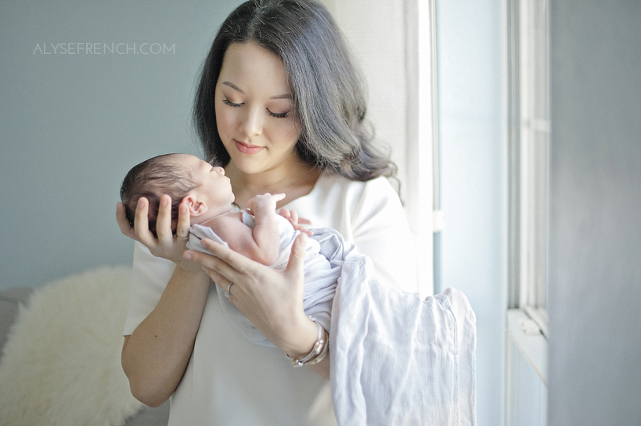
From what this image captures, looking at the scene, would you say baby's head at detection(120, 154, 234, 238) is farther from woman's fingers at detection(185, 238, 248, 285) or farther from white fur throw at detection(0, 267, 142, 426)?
white fur throw at detection(0, 267, 142, 426)

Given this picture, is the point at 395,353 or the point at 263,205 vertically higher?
the point at 263,205

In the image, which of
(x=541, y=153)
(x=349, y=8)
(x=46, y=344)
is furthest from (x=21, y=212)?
(x=541, y=153)

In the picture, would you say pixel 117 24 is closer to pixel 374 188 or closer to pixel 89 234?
pixel 89 234

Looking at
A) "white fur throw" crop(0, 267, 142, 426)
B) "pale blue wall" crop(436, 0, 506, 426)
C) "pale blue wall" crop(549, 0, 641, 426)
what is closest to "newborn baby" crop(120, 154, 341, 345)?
"pale blue wall" crop(549, 0, 641, 426)

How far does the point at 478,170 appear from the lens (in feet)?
5.26

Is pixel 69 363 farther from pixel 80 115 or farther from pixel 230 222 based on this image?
pixel 230 222

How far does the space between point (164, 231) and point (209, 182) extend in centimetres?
16

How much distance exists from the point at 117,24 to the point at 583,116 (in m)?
2.26

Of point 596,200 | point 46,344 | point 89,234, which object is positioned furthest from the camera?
A: point 89,234

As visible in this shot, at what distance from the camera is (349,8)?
176 centimetres

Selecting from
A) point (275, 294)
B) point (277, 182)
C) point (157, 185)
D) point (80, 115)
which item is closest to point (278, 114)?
point (277, 182)

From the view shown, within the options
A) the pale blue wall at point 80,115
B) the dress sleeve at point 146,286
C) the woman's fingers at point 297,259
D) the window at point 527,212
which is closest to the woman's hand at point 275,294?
the woman's fingers at point 297,259

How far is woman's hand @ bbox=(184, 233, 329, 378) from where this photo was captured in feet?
2.89

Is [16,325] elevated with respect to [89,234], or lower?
lower
